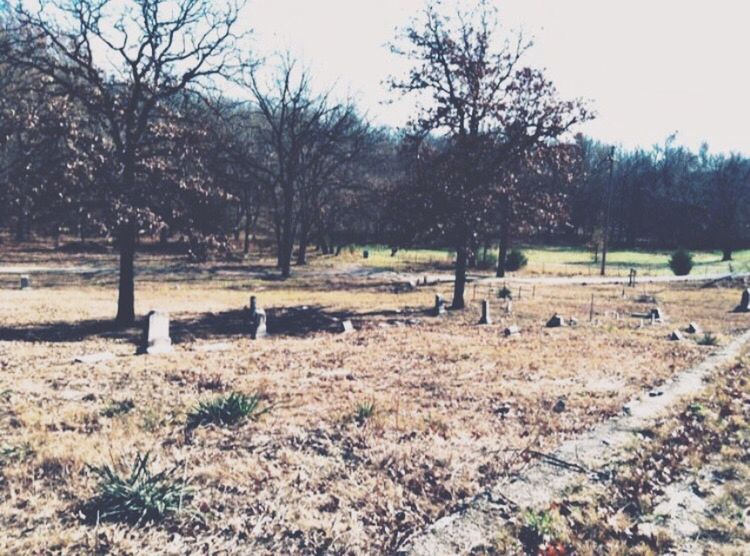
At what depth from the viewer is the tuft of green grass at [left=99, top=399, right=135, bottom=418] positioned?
6957mm

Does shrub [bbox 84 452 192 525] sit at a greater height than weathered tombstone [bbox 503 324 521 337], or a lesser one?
greater

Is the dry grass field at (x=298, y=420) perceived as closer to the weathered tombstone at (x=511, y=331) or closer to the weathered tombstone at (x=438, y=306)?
the weathered tombstone at (x=511, y=331)

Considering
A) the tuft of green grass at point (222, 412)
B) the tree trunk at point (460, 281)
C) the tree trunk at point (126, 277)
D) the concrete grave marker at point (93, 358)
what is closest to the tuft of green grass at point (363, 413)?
the tuft of green grass at point (222, 412)

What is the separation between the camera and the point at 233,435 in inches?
250

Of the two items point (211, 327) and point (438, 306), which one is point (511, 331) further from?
point (211, 327)

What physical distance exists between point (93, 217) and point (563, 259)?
4915 centimetres

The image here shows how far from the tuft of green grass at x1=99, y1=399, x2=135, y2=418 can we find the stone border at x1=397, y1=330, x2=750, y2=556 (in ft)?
13.8

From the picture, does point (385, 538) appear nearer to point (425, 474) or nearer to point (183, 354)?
point (425, 474)

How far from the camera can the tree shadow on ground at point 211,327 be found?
15.3 metres

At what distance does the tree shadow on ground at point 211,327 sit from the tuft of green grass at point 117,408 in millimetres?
6119

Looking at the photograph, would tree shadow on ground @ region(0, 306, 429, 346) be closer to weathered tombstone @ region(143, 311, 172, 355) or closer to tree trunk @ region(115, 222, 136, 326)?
tree trunk @ region(115, 222, 136, 326)

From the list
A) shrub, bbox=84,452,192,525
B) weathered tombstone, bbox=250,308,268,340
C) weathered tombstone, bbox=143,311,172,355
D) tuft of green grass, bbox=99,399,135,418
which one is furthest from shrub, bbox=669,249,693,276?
shrub, bbox=84,452,192,525

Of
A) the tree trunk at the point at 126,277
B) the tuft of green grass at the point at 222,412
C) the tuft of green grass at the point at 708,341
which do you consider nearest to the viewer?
the tuft of green grass at the point at 222,412

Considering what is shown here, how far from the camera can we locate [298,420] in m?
6.99
